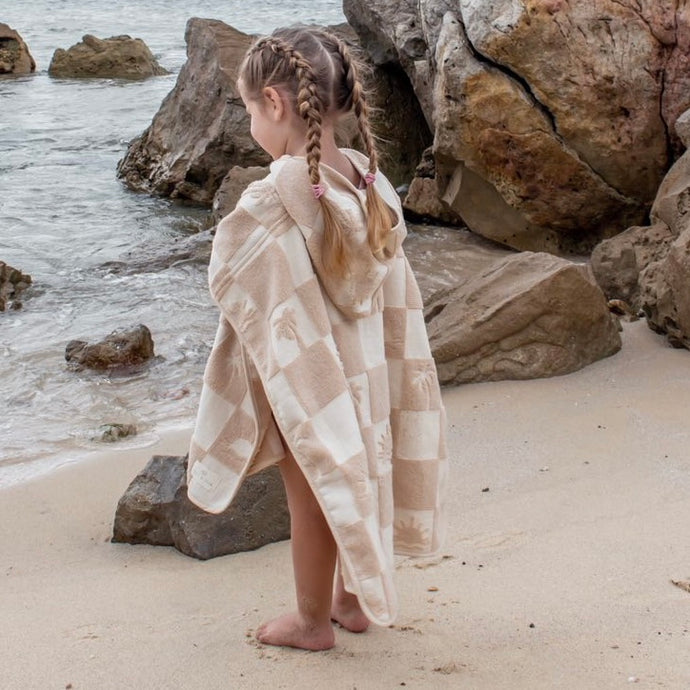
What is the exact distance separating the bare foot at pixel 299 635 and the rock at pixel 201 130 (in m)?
7.24

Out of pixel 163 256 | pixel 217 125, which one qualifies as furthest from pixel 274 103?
pixel 217 125

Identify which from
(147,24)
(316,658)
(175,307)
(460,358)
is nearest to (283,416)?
(316,658)

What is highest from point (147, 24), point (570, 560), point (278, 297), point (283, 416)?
point (278, 297)

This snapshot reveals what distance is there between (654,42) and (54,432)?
162 inches

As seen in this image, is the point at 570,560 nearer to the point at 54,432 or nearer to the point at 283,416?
the point at 283,416

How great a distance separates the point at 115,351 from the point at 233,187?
280 centimetres

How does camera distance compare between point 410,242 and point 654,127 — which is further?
point 410,242

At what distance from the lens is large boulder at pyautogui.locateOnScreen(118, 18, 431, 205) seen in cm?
→ 999

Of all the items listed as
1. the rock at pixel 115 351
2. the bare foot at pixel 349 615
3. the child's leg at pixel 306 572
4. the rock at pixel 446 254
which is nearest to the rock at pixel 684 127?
the rock at pixel 446 254

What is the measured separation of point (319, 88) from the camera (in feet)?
8.84

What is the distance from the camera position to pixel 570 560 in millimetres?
3465

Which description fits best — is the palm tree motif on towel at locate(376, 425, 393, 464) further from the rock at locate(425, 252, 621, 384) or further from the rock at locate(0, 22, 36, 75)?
the rock at locate(0, 22, 36, 75)

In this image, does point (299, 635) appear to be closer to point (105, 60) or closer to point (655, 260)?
point (655, 260)

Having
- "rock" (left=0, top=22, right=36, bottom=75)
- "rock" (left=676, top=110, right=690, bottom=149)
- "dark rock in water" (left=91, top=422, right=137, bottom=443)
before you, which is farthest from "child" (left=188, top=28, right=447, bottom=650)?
"rock" (left=0, top=22, right=36, bottom=75)
